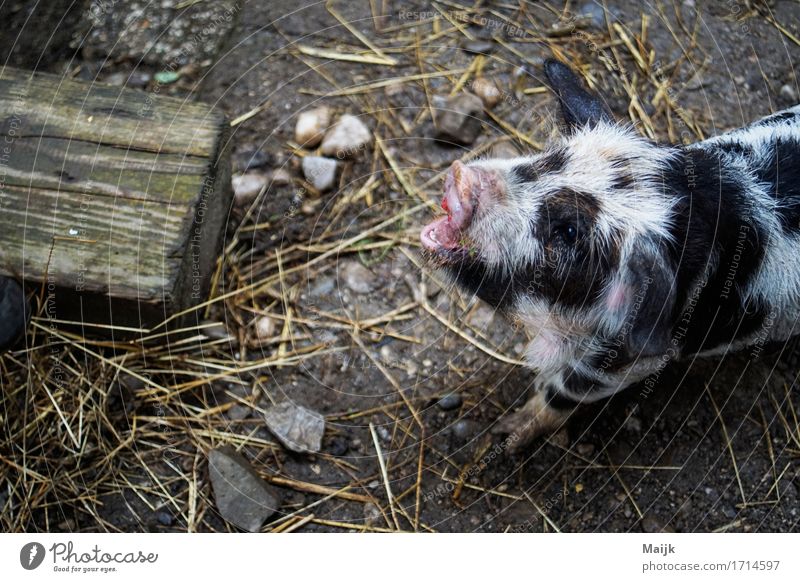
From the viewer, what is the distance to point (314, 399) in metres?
2.07

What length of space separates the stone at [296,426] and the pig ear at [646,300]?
2.76ft

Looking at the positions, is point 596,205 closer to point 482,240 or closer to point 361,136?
point 482,240

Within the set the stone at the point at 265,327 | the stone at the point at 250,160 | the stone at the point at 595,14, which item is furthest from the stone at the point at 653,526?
the stone at the point at 595,14

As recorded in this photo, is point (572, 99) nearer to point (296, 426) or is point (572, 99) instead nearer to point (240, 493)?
point (296, 426)

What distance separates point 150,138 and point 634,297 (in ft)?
4.21

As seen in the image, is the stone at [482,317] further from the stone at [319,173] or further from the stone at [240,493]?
the stone at [240,493]

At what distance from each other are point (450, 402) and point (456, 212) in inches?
24.8

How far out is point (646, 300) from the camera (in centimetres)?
161

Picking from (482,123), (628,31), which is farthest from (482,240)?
(628,31)

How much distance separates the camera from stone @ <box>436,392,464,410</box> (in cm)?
208

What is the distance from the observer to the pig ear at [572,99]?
1.88 m

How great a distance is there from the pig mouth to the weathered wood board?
64cm

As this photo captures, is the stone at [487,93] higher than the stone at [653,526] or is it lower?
higher

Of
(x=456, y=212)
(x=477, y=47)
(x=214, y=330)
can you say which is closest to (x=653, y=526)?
(x=456, y=212)
